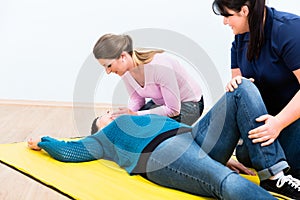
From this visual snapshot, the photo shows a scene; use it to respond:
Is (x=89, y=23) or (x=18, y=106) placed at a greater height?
(x=89, y=23)

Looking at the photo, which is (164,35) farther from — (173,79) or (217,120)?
(217,120)

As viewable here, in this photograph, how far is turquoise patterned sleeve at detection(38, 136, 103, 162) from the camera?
1603mm

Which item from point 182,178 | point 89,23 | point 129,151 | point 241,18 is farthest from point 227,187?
point 89,23

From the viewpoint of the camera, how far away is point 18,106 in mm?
3383

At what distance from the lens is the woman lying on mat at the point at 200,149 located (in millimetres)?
1229

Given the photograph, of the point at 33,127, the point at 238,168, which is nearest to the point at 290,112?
the point at 238,168

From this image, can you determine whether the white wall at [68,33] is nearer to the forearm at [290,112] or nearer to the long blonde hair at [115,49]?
the long blonde hair at [115,49]

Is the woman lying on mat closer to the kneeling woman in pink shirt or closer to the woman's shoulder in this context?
the woman's shoulder

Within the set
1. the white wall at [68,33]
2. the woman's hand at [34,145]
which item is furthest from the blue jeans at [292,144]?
the white wall at [68,33]

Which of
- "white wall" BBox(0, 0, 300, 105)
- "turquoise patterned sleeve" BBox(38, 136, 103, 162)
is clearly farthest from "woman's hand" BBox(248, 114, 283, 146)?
"white wall" BBox(0, 0, 300, 105)

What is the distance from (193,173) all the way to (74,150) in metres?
0.53

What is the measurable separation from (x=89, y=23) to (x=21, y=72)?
66 cm

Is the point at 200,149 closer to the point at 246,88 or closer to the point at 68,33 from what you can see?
the point at 246,88

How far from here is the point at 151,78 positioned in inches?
82.1
